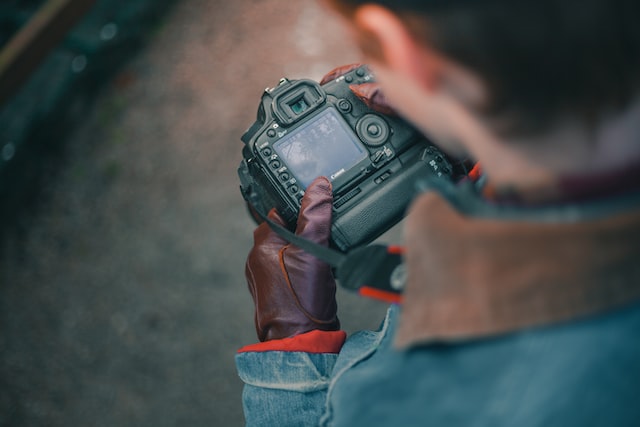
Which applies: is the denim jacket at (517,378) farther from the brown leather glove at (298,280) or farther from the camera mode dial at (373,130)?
the camera mode dial at (373,130)

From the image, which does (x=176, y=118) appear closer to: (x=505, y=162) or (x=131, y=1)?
(x=131, y=1)

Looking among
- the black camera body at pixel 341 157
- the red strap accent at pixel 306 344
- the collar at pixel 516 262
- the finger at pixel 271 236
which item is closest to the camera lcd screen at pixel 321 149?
the black camera body at pixel 341 157

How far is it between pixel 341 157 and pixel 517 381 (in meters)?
0.53

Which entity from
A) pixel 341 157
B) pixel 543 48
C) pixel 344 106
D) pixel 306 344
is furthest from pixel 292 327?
pixel 543 48

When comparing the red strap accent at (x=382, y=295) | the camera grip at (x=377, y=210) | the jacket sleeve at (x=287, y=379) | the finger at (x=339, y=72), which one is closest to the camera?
the red strap accent at (x=382, y=295)

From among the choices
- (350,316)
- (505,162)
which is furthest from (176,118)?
(505,162)

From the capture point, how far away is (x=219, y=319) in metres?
1.49

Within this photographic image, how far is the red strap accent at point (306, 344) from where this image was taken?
847 mm

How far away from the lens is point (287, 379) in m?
0.83

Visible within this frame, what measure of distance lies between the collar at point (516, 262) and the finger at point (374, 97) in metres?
0.42

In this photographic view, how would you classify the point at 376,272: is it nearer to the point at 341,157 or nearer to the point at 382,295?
the point at 382,295

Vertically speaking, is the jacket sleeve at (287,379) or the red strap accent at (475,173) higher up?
the red strap accent at (475,173)

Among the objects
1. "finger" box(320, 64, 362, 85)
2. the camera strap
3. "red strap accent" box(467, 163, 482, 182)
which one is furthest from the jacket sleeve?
"finger" box(320, 64, 362, 85)

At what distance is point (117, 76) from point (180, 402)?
1.11 meters
